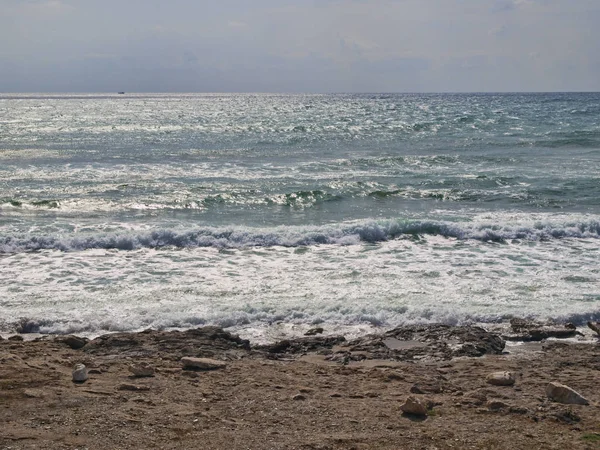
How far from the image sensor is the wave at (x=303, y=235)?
17.1 metres

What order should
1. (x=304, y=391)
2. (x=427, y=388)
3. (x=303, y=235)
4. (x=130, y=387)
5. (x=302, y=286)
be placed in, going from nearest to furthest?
(x=130, y=387) → (x=304, y=391) → (x=427, y=388) → (x=302, y=286) → (x=303, y=235)

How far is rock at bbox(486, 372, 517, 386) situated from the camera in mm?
8117

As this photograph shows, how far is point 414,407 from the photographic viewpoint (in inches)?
276

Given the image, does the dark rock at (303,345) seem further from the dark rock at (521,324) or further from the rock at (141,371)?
the dark rock at (521,324)

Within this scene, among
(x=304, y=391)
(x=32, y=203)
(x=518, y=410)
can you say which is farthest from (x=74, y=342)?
(x=32, y=203)

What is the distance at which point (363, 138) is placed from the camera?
4441 centimetres

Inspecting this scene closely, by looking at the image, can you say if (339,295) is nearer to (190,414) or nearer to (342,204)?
(190,414)

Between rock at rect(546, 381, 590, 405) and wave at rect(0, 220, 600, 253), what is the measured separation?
33.6 feet

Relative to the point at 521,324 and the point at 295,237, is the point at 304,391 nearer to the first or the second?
the point at 521,324

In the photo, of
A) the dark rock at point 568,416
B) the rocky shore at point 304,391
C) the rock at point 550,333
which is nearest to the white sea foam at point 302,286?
the rock at point 550,333

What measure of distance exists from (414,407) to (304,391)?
1340 millimetres

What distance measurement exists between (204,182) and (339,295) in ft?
51.2

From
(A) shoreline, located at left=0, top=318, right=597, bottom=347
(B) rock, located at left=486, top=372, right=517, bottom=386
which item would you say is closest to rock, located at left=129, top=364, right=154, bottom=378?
(A) shoreline, located at left=0, top=318, right=597, bottom=347

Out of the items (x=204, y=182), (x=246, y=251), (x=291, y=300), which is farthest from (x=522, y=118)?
(x=291, y=300)
